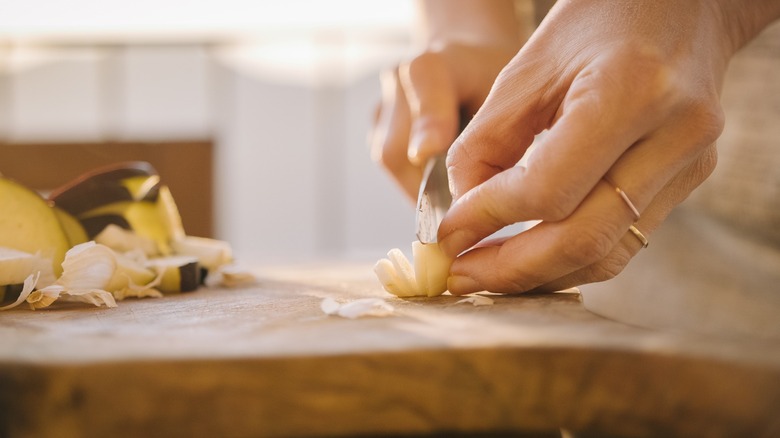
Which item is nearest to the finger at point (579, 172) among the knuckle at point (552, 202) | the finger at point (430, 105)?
the knuckle at point (552, 202)

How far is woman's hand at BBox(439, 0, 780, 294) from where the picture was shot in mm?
598

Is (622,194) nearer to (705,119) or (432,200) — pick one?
(705,119)

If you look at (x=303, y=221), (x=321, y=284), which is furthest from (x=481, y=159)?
(x=303, y=221)

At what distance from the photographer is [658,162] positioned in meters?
0.65

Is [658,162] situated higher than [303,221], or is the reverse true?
[658,162]

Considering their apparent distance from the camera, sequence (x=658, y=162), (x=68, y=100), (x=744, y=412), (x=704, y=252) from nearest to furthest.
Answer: (x=744, y=412) < (x=658, y=162) < (x=704, y=252) < (x=68, y=100)

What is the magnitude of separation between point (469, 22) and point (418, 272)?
720 mm

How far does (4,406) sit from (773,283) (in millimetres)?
1021

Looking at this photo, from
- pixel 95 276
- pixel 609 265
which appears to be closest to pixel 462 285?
pixel 609 265

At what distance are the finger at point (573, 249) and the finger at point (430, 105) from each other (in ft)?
0.88

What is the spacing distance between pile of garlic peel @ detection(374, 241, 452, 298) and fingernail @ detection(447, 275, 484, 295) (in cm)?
1

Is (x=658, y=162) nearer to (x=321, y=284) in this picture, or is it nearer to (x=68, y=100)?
(x=321, y=284)

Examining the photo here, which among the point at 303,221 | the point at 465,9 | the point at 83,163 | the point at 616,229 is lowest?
the point at 303,221

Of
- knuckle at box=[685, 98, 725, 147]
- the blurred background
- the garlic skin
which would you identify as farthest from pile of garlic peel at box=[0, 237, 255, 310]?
the blurred background
